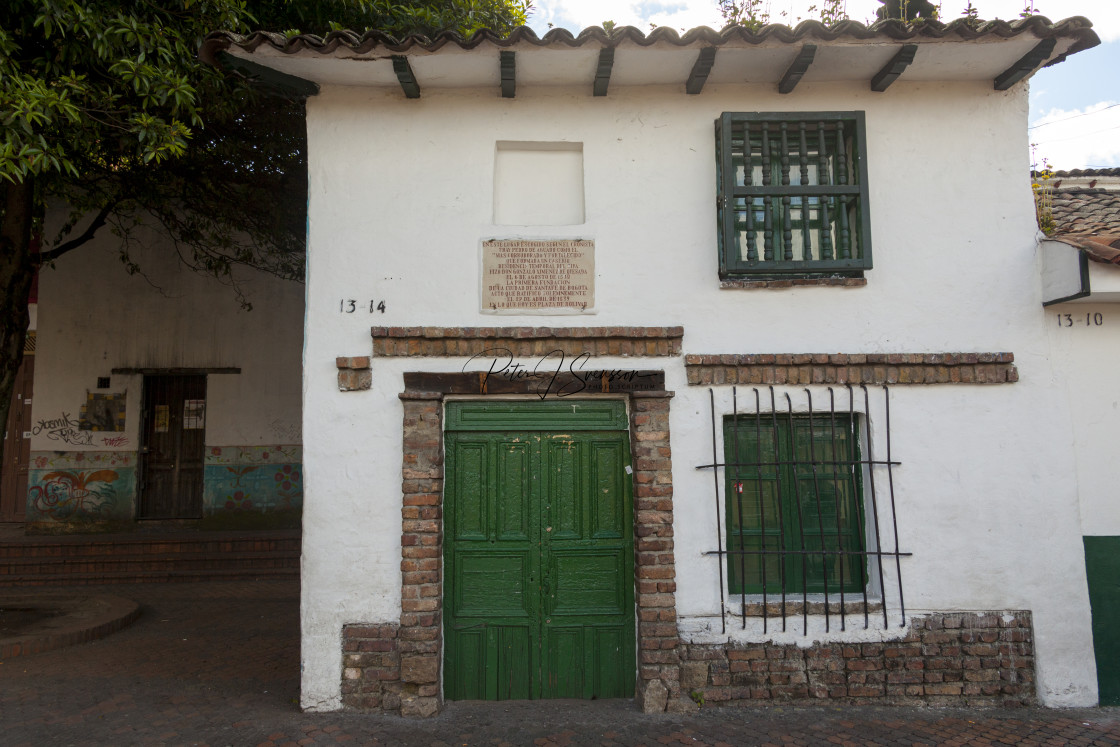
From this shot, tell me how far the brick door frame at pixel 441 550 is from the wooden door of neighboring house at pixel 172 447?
6.33 m

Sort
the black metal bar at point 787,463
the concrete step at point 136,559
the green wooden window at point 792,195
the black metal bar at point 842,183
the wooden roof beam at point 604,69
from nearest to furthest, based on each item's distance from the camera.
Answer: the wooden roof beam at point 604,69 < the black metal bar at point 787,463 < the green wooden window at point 792,195 < the black metal bar at point 842,183 < the concrete step at point 136,559

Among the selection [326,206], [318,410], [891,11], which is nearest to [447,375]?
[318,410]

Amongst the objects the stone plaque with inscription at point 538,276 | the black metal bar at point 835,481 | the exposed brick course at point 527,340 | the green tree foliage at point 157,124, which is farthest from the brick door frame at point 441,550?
the green tree foliage at point 157,124

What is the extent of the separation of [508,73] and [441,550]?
10.9 feet

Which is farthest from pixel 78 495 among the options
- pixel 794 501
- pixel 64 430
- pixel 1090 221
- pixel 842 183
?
pixel 1090 221

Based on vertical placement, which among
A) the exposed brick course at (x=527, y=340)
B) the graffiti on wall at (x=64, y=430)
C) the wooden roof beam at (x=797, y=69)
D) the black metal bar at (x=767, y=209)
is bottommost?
the graffiti on wall at (x=64, y=430)

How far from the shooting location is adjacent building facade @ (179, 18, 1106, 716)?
15.5ft

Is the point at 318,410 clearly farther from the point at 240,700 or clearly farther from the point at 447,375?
the point at 240,700

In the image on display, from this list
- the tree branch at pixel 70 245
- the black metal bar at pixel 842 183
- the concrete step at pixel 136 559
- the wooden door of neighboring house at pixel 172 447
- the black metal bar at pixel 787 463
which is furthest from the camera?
the wooden door of neighboring house at pixel 172 447

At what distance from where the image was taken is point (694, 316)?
4945 millimetres

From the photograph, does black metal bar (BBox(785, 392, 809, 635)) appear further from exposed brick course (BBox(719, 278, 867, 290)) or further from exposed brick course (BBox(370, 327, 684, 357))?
exposed brick course (BBox(370, 327, 684, 357))

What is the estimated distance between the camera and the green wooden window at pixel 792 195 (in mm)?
4926

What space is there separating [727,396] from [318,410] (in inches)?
112

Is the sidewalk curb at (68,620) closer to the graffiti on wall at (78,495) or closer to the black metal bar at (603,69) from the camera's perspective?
Answer: the graffiti on wall at (78,495)
